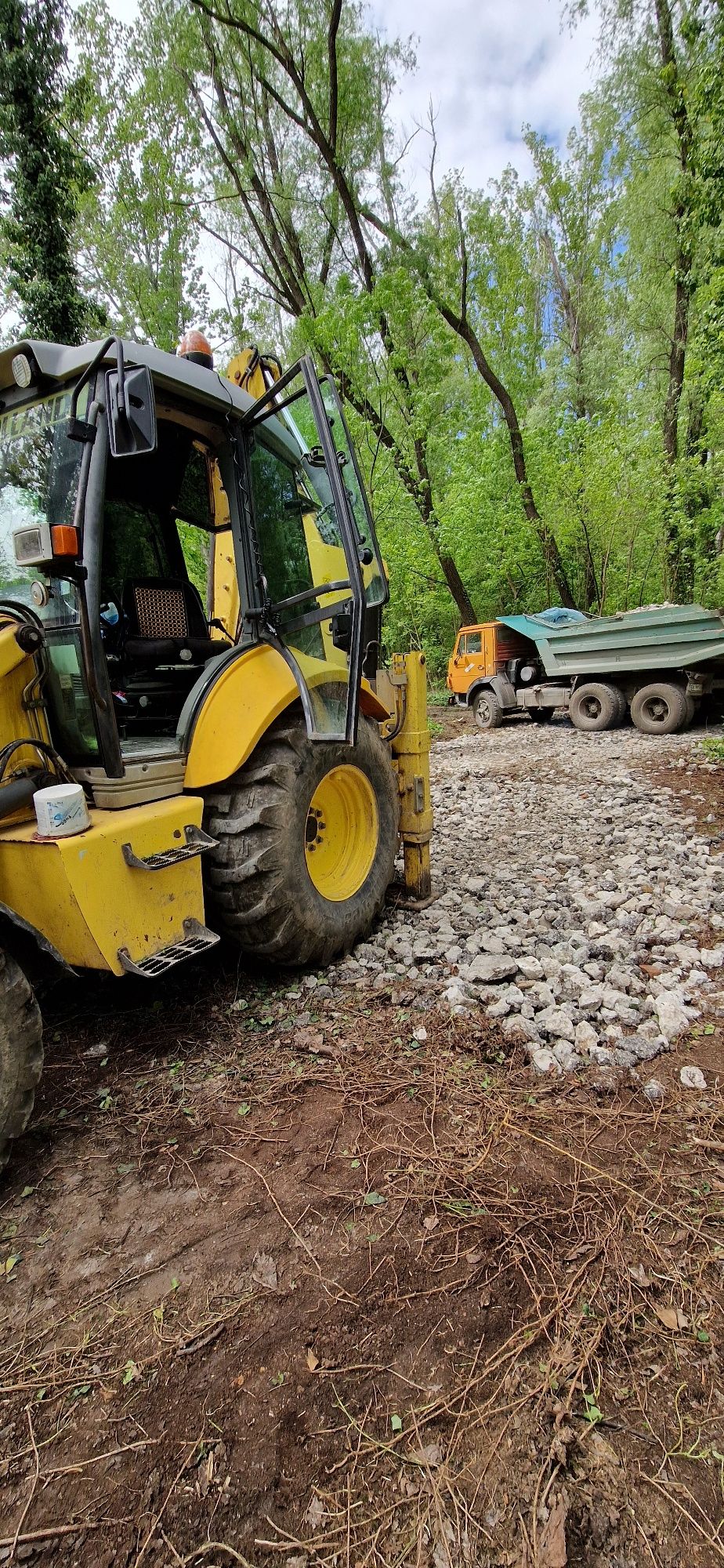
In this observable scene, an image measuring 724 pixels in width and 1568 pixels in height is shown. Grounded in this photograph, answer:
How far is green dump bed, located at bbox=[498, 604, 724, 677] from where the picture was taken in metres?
9.14

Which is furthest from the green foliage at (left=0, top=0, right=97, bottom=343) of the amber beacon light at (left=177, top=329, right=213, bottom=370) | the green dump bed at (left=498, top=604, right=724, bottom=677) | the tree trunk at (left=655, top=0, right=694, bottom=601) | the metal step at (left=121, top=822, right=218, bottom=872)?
the metal step at (left=121, top=822, right=218, bottom=872)

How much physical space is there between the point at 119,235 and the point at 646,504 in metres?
13.1

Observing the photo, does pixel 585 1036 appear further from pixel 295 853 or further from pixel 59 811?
pixel 59 811

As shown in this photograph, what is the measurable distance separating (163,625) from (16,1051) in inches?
91.5

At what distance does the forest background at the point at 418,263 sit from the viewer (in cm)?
1032

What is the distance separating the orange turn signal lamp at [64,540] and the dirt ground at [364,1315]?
190 cm

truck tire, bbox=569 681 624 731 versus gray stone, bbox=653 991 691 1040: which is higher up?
truck tire, bbox=569 681 624 731

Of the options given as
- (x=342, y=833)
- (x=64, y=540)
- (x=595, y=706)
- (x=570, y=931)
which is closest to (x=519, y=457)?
(x=595, y=706)

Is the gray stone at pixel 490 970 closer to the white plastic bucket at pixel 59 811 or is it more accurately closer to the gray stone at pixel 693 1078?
the gray stone at pixel 693 1078

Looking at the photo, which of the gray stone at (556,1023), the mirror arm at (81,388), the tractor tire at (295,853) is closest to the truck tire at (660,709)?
the tractor tire at (295,853)

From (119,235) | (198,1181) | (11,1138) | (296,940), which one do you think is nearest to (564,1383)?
(198,1181)

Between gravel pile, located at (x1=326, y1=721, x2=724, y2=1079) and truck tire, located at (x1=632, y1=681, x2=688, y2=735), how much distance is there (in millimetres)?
3578

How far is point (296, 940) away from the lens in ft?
10.1

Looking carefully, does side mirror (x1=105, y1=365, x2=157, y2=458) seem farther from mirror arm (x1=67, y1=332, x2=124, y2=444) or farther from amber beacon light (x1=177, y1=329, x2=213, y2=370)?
amber beacon light (x1=177, y1=329, x2=213, y2=370)
